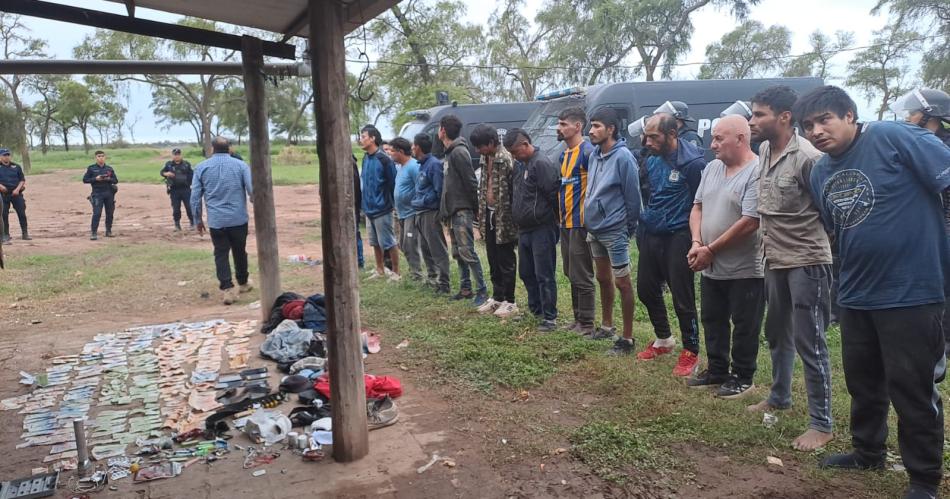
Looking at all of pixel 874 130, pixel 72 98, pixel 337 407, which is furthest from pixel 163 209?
pixel 72 98

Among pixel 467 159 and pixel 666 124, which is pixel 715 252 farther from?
pixel 467 159

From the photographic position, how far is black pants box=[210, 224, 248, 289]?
26.2 ft

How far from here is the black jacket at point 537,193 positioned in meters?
6.13

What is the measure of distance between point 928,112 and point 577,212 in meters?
2.92

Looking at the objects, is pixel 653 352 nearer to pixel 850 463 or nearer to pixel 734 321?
pixel 734 321

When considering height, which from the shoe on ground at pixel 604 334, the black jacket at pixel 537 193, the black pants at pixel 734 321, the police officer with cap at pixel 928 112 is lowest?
the shoe on ground at pixel 604 334

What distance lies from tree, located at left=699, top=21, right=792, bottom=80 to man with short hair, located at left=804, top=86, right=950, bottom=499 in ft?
108

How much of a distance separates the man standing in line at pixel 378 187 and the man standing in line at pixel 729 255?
4.88m

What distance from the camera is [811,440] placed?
367 cm

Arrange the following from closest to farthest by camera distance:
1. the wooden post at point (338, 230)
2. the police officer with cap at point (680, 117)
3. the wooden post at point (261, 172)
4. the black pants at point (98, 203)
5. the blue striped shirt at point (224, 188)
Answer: the wooden post at point (338, 230) < the police officer with cap at point (680, 117) < the wooden post at point (261, 172) < the blue striped shirt at point (224, 188) < the black pants at point (98, 203)

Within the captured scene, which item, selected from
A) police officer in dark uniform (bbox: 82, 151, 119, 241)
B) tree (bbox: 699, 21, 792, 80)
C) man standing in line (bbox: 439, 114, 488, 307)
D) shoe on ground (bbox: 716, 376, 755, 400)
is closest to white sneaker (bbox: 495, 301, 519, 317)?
man standing in line (bbox: 439, 114, 488, 307)

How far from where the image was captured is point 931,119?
543 cm

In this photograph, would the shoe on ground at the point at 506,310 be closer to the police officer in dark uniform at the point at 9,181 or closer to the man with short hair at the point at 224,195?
the man with short hair at the point at 224,195

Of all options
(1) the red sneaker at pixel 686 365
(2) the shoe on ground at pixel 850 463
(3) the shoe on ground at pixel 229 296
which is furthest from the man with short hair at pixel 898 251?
(3) the shoe on ground at pixel 229 296
